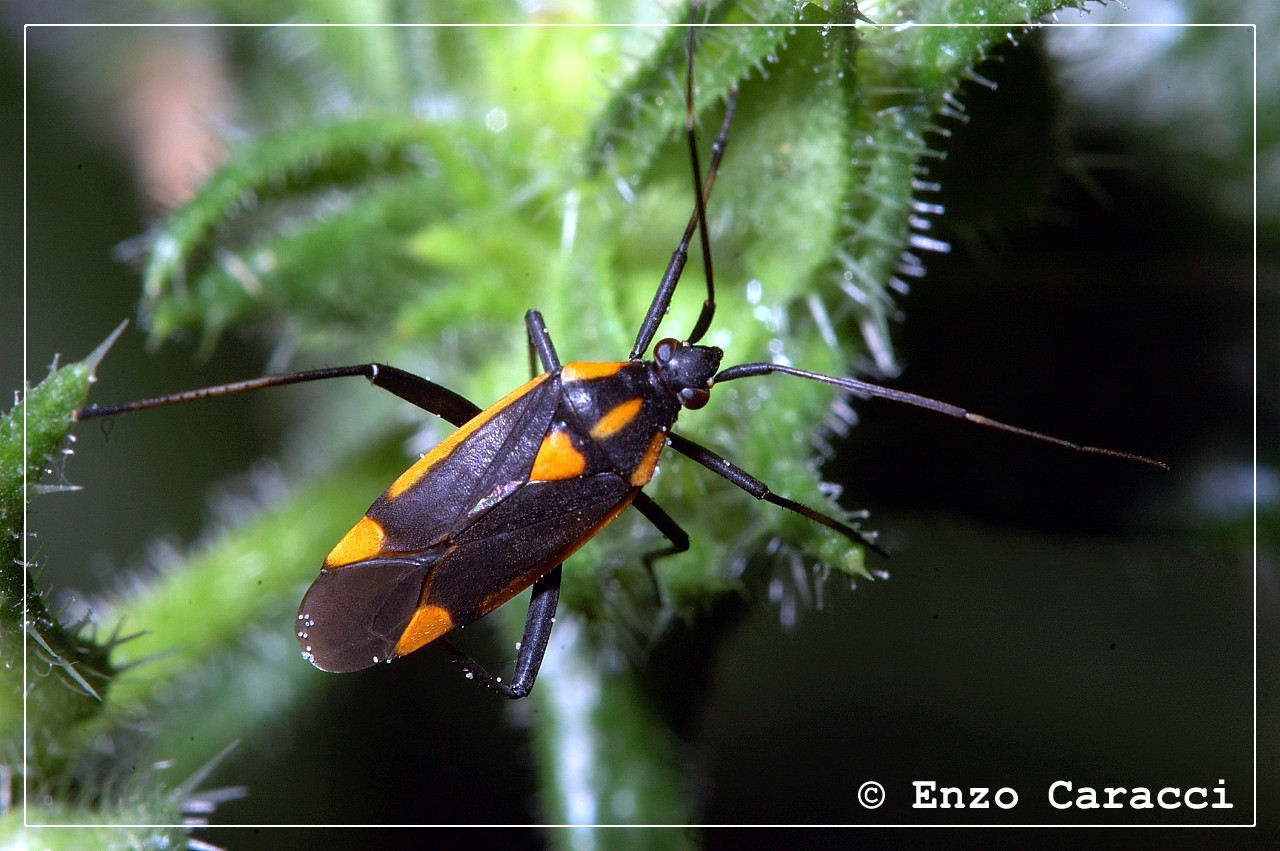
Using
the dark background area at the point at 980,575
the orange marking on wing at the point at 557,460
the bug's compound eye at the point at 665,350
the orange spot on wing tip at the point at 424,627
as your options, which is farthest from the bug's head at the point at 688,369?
the orange spot on wing tip at the point at 424,627

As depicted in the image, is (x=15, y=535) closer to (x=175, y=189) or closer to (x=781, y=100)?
(x=781, y=100)

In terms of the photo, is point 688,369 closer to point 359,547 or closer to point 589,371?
point 589,371

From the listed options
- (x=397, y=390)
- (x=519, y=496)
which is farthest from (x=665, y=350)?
(x=397, y=390)

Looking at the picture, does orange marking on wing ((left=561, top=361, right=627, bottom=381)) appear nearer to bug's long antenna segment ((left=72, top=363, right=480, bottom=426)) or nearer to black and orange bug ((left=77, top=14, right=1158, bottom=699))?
black and orange bug ((left=77, top=14, right=1158, bottom=699))

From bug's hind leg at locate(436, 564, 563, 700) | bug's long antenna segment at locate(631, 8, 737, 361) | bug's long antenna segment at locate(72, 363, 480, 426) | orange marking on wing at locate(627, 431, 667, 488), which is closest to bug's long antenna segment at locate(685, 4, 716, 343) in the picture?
bug's long antenna segment at locate(631, 8, 737, 361)

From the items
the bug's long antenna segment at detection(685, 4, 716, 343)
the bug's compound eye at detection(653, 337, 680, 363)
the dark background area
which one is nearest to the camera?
the bug's long antenna segment at detection(685, 4, 716, 343)

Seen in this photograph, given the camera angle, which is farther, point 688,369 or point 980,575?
point 980,575

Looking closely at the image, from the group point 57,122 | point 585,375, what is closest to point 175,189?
point 57,122
